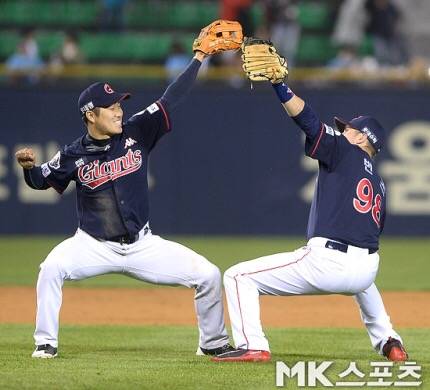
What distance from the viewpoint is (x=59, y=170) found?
25.2ft

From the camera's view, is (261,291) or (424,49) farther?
(424,49)

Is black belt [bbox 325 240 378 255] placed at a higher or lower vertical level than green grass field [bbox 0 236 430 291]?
higher

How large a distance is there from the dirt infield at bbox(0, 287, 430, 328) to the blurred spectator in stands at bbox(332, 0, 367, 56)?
23.6 ft

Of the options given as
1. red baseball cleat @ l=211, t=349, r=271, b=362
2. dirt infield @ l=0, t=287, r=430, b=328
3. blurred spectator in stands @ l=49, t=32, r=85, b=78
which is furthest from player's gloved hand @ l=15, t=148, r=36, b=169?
blurred spectator in stands @ l=49, t=32, r=85, b=78

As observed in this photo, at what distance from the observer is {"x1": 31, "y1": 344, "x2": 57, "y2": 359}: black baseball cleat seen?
7.28 metres

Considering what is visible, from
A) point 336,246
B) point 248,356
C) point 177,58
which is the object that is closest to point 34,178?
point 248,356

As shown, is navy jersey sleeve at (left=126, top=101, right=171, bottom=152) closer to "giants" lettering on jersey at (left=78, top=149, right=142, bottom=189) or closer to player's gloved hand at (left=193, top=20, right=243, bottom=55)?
"giants" lettering on jersey at (left=78, top=149, right=142, bottom=189)

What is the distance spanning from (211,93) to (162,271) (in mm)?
8612

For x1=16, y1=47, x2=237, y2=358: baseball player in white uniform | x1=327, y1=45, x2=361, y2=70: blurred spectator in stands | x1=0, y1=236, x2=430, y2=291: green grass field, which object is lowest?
x1=0, y1=236, x2=430, y2=291: green grass field

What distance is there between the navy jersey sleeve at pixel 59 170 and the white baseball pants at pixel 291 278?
4.47 feet

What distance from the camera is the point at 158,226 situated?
52.5 feet

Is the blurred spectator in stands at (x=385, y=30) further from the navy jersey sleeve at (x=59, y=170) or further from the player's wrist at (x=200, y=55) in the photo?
the navy jersey sleeve at (x=59, y=170)

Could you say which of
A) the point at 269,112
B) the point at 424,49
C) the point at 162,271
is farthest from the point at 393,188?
the point at 162,271

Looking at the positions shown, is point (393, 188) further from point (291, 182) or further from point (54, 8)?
point (54, 8)
